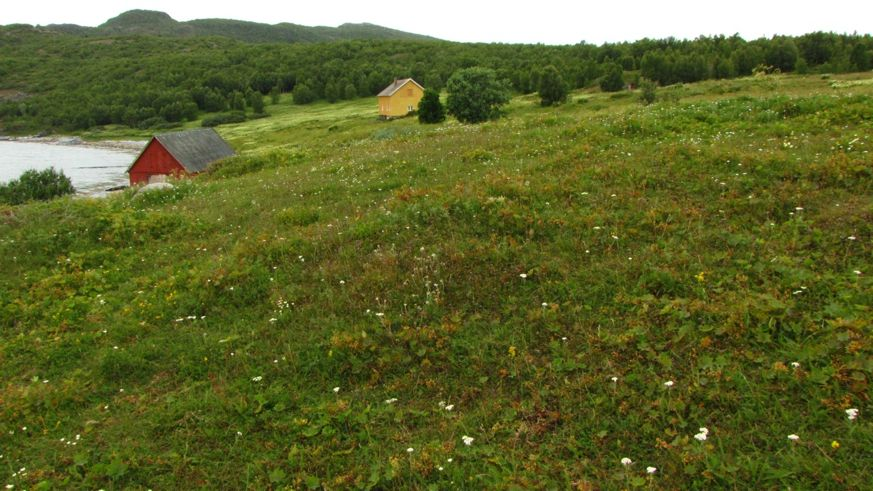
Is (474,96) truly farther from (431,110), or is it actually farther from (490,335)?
(490,335)

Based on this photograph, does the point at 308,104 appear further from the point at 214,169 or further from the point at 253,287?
the point at 253,287

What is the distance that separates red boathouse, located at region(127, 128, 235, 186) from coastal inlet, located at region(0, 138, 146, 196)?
763 centimetres

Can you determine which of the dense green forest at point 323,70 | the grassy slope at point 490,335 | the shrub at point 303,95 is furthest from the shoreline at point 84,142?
the grassy slope at point 490,335

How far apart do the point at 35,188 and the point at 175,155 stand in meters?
10.7

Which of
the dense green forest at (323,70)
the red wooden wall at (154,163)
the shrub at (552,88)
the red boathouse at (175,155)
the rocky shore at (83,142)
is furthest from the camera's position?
the rocky shore at (83,142)

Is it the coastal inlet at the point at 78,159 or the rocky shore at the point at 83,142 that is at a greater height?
the rocky shore at the point at 83,142

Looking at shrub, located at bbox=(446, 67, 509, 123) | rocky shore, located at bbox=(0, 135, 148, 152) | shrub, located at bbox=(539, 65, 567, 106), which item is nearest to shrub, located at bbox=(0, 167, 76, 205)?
shrub, located at bbox=(446, 67, 509, 123)

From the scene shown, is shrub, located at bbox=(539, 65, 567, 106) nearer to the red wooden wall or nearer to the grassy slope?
the red wooden wall

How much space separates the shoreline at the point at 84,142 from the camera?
103488mm

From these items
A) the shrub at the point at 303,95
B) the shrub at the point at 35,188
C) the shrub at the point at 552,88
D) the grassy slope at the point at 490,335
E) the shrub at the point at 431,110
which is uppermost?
the shrub at the point at 303,95

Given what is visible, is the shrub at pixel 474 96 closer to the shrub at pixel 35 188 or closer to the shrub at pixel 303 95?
the shrub at pixel 35 188

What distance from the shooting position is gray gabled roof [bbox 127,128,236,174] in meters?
42.0

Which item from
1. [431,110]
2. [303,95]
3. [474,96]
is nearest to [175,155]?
[431,110]

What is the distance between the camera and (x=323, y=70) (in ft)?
503
